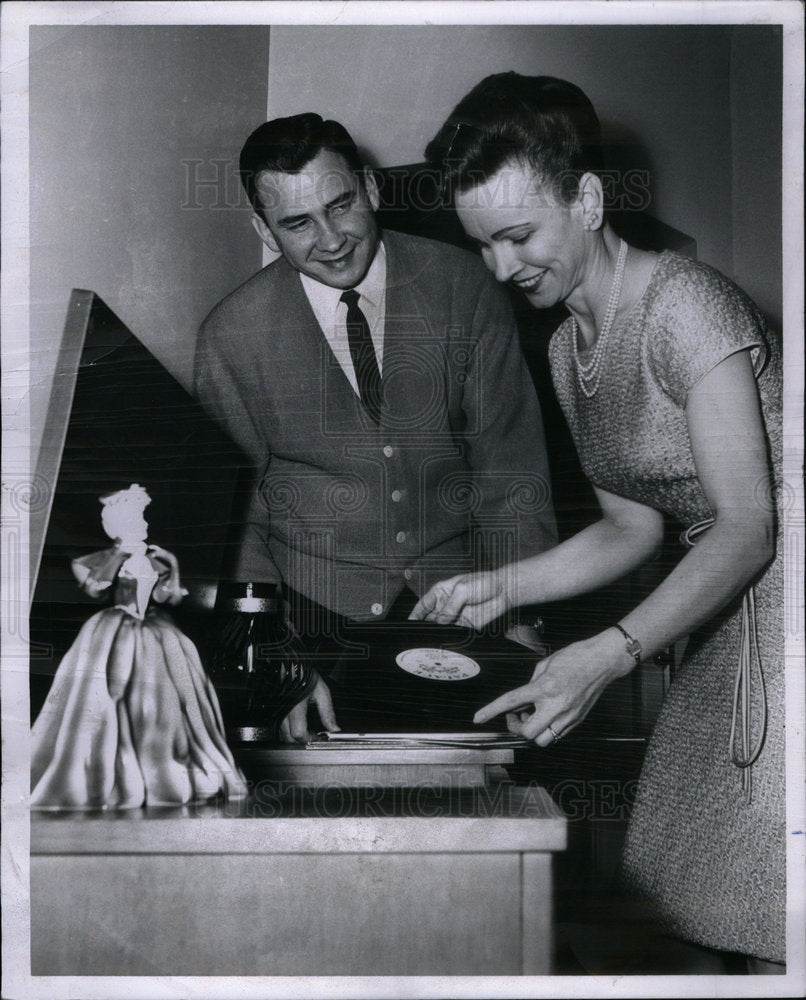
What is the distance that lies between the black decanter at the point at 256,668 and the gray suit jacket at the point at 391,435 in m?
0.05

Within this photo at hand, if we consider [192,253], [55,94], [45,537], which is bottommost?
[45,537]

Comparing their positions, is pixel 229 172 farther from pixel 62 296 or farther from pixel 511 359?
pixel 511 359

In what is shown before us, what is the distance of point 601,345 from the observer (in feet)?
3.84

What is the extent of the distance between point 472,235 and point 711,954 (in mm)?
937

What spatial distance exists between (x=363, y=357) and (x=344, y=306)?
0.07 meters

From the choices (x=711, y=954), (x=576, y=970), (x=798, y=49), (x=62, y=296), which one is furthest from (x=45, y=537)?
(x=798, y=49)

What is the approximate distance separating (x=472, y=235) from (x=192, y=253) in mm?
348

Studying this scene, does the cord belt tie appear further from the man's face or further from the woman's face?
the man's face

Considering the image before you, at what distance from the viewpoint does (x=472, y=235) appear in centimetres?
117

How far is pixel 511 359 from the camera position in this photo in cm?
118

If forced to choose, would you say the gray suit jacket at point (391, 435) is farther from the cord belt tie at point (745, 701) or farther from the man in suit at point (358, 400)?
the cord belt tie at point (745, 701)

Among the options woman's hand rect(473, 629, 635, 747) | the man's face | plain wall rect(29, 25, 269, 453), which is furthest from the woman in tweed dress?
plain wall rect(29, 25, 269, 453)

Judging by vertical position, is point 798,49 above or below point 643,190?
above

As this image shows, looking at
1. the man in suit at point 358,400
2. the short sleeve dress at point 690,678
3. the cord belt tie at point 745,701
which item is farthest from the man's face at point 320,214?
the cord belt tie at point 745,701
